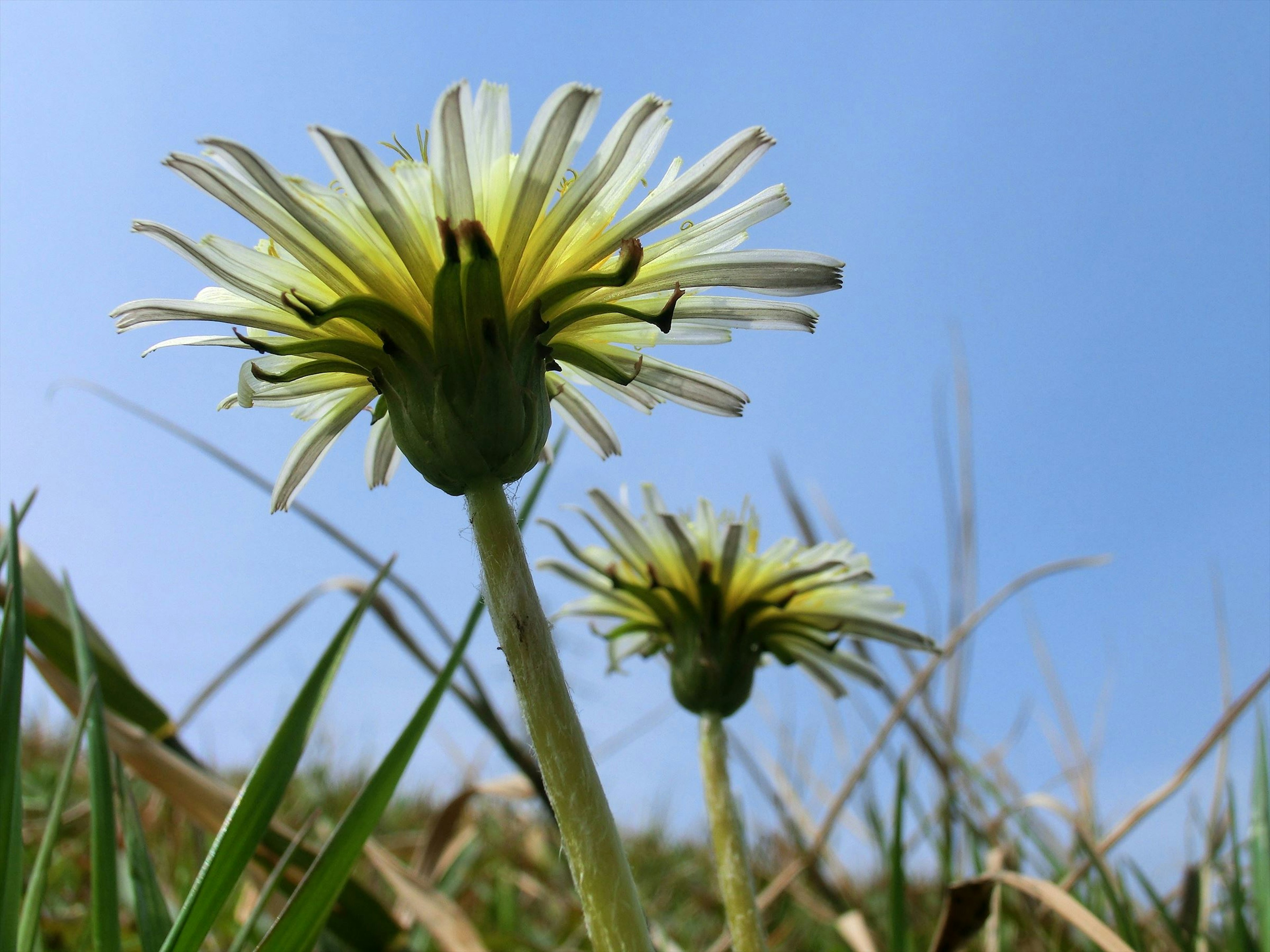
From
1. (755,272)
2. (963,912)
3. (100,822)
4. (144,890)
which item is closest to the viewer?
(755,272)

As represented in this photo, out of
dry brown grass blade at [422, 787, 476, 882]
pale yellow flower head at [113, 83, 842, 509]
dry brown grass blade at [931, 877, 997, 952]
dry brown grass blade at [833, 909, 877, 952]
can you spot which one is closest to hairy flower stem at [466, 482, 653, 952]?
pale yellow flower head at [113, 83, 842, 509]

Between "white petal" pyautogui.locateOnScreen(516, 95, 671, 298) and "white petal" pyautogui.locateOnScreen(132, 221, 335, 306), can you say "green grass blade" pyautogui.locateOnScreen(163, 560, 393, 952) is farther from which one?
"white petal" pyautogui.locateOnScreen(516, 95, 671, 298)

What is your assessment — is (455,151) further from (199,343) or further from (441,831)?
(441,831)

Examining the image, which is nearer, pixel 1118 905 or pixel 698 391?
pixel 698 391

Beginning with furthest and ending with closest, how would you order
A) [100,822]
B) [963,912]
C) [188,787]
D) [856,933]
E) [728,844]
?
[856,933], [188,787], [963,912], [728,844], [100,822]

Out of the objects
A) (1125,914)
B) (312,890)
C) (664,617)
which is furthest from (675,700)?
(1125,914)

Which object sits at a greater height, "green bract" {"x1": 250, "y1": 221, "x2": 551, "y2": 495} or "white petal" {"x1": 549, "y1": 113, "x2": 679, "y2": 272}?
"white petal" {"x1": 549, "y1": 113, "x2": 679, "y2": 272}

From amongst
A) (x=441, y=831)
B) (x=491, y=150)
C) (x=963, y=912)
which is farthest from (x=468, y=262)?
(x=441, y=831)
